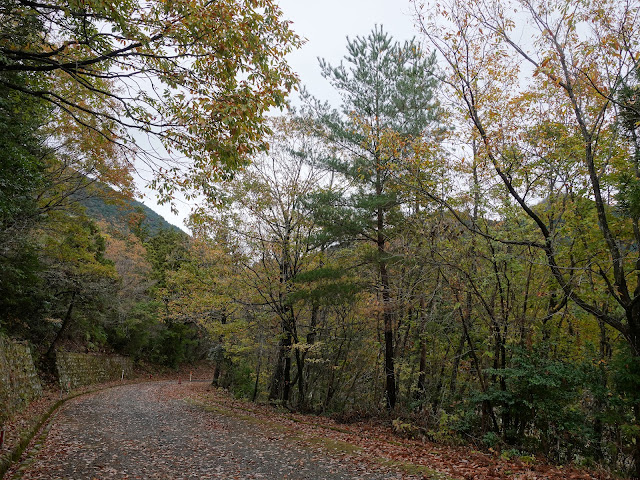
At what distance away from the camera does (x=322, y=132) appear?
1204 cm

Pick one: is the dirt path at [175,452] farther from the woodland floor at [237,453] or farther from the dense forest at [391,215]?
the dense forest at [391,215]

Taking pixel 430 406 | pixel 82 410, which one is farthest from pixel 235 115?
pixel 82 410

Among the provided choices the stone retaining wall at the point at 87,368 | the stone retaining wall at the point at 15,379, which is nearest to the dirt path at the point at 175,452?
the stone retaining wall at the point at 15,379

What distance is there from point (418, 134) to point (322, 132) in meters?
3.02

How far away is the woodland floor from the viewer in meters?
5.97

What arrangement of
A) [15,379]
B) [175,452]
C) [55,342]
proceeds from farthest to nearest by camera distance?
[55,342]
[15,379]
[175,452]

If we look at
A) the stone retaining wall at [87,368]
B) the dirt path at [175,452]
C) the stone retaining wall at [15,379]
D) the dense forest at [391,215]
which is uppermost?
the dense forest at [391,215]

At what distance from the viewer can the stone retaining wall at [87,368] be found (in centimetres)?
1677

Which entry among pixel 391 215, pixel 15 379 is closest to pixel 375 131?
pixel 391 215

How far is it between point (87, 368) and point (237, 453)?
1625 centimetres

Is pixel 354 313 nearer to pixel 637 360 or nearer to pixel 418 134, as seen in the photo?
pixel 418 134

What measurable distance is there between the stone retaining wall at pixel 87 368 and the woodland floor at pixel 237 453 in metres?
6.56

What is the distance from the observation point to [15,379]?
389 inches

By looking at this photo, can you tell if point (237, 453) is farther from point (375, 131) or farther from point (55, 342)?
point (55, 342)
